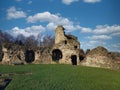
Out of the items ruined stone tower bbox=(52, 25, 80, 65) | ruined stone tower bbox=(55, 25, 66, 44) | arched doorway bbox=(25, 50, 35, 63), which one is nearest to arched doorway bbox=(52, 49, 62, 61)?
ruined stone tower bbox=(52, 25, 80, 65)

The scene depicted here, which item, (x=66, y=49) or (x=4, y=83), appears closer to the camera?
(x=4, y=83)

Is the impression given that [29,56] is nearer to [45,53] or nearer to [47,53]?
[45,53]

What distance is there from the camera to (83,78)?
20859 millimetres

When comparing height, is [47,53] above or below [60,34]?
below

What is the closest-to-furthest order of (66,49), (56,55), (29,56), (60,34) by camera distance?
1. (66,49)
2. (29,56)
3. (60,34)
4. (56,55)

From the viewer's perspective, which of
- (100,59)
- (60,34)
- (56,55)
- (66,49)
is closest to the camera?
(100,59)

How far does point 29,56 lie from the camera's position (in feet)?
127

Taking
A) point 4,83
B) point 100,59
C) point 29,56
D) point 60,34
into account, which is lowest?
point 4,83

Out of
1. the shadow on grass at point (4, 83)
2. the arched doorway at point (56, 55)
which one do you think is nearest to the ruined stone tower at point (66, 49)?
the arched doorway at point (56, 55)

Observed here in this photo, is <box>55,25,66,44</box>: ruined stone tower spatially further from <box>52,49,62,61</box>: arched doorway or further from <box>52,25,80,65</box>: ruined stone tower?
<box>52,49,62,61</box>: arched doorway

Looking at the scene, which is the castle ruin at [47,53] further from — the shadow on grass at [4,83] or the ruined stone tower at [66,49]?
the shadow on grass at [4,83]

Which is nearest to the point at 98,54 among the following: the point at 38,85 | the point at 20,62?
the point at 20,62

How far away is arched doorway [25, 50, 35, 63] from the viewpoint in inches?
1471

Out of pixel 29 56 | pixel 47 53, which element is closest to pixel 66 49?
pixel 47 53
